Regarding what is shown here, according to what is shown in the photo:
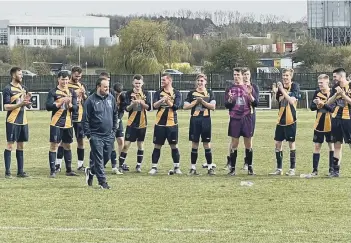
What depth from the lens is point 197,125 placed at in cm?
1731

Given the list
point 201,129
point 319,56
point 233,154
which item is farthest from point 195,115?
point 319,56

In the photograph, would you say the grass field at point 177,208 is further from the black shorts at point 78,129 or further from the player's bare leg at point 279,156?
the black shorts at point 78,129

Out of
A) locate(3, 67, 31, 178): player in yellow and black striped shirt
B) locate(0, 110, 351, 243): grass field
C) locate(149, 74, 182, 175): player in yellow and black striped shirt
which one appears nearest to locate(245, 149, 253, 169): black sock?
locate(0, 110, 351, 243): grass field

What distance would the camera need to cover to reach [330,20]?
108250mm

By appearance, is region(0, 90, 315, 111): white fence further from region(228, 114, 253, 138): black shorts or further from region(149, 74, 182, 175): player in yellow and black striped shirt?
region(228, 114, 253, 138): black shorts

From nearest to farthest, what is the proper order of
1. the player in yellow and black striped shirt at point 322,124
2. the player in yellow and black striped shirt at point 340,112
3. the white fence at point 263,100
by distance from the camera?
1. the player in yellow and black striped shirt at point 340,112
2. the player in yellow and black striped shirt at point 322,124
3. the white fence at point 263,100

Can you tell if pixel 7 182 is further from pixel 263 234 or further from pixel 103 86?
pixel 263 234

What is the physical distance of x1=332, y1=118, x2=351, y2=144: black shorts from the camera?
1619 cm

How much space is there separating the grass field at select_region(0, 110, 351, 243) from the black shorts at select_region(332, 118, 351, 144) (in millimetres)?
778

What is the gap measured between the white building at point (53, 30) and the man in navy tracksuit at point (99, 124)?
13626 centimetres

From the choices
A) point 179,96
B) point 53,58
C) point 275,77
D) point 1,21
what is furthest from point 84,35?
point 179,96

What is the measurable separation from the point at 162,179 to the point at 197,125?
1.52 m

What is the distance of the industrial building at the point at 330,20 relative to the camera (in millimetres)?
107688

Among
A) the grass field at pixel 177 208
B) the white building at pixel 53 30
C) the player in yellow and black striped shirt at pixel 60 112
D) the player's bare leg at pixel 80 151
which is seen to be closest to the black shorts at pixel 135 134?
the grass field at pixel 177 208
